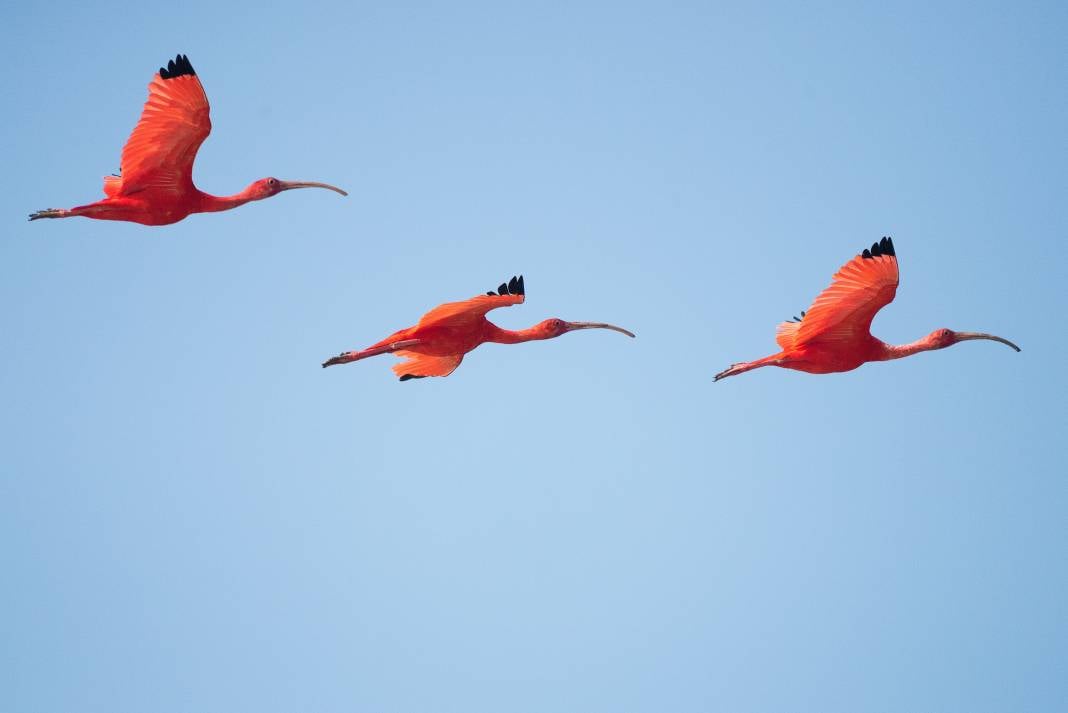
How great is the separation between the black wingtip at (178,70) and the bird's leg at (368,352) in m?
5.23

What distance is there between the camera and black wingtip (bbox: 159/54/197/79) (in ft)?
97.4

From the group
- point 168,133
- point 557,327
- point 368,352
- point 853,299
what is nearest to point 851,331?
point 853,299

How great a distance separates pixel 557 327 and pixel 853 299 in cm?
505

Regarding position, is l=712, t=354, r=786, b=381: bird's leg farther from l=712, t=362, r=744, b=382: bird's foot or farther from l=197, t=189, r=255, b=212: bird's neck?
l=197, t=189, r=255, b=212: bird's neck

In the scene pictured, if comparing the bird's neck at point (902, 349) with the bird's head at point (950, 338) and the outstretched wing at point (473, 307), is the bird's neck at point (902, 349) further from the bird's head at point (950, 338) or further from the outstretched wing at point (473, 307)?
the outstretched wing at point (473, 307)

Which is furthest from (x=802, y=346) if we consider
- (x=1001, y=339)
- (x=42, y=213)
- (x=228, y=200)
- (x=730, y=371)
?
(x=42, y=213)

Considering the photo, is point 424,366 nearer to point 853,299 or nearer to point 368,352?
point 368,352

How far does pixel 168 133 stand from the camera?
30094 millimetres

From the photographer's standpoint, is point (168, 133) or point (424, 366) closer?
point (168, 133)

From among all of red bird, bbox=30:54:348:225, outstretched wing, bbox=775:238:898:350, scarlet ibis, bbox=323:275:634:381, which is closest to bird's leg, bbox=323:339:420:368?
scarlet ibis, bbox=323:275:634:381

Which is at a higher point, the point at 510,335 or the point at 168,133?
the point at 168,133

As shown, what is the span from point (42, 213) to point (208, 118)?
313cm

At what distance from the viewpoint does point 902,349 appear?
31.6 meters

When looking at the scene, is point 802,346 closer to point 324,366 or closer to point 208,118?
point 324,366
